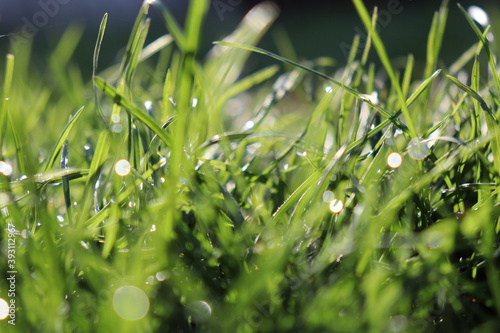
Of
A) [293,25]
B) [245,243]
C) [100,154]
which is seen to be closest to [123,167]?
[100,154]

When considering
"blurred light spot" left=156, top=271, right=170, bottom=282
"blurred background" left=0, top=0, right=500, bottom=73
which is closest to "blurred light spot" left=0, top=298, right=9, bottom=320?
"blurred light spot" left=156, top=271, right=170, bottom=282

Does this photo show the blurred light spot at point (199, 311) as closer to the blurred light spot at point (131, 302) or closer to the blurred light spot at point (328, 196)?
the blurred light spot at point (131, 302)

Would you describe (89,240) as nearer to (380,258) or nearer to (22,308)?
(22,308)

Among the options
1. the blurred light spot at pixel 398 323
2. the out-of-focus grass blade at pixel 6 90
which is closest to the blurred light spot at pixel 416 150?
the blurred light spot at pixel 398 323

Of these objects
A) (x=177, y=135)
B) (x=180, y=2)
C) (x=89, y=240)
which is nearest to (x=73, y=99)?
(x=89, y=240)

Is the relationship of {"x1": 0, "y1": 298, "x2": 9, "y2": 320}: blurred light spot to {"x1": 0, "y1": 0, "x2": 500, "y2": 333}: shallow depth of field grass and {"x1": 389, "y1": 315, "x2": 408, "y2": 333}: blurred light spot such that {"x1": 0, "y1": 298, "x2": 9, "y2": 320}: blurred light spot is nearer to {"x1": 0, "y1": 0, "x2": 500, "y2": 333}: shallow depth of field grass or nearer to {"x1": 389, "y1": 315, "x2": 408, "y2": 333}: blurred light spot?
{"x1": 0, "y1": 0, "x2": 500, "y2": 333}: shallow depth of field grass
